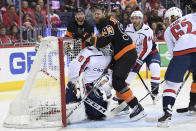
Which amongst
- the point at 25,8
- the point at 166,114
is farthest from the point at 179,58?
→ the point at 25,8

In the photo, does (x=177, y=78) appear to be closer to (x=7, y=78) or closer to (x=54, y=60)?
(x=54, y=60)

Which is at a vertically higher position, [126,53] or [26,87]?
[126,53]

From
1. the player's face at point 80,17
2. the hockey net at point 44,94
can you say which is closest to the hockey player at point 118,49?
the hockey net at point 44,94

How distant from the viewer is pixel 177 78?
3299 millimetres

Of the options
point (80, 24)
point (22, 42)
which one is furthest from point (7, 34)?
point (80, 24)

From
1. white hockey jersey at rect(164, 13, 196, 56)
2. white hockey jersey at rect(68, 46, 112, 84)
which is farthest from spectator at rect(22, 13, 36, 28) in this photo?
white hockey jersey at rect(164, 13, 196, 56)

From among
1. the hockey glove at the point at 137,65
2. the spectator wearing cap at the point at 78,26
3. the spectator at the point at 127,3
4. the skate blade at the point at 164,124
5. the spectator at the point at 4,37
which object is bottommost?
the skate blade at the point at 164,124

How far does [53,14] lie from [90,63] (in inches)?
154

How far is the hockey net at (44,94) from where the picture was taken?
3.44 meters

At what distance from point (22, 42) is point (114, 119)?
3.14 metres

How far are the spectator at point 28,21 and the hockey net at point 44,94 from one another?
11.1 feet

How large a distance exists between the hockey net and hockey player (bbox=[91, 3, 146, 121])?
14.4 inches

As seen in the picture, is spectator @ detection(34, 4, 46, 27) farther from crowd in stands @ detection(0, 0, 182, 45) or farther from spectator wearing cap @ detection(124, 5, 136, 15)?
spectator wearing cap @ detection(124, 5, 136, 15)

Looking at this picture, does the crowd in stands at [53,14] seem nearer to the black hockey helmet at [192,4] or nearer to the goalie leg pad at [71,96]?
the goalie leg pad at [71,96]
